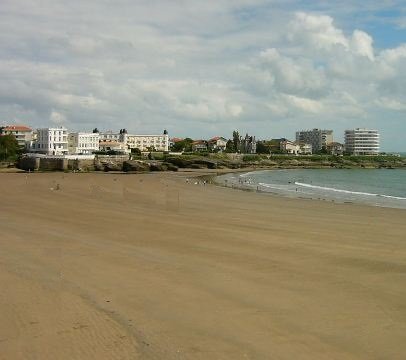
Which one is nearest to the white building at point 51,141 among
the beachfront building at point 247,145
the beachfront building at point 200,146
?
the beachfront building at point 200,146

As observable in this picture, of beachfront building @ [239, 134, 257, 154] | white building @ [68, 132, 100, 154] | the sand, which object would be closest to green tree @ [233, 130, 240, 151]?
beachfront building @ [239, 134, 257, 154]

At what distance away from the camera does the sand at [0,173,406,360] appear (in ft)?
21.3

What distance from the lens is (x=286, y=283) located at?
383 inches

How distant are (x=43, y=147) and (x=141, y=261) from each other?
351ft

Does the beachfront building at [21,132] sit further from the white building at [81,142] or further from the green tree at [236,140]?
the green tree at [236,140]

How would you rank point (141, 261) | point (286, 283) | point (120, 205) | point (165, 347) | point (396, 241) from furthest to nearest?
point (120, 205) < point (396, 241) < point (141, 261) < point (286, 283) < point (165, 347)

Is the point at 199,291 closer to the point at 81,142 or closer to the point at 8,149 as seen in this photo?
the point at 8,149

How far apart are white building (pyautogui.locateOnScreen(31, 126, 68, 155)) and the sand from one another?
95.9m

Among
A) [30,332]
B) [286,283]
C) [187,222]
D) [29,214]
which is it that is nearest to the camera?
[30,332]

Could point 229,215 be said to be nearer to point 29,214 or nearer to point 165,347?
point 29,214

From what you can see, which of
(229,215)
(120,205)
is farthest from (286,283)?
(120,205)

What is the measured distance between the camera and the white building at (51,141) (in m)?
110

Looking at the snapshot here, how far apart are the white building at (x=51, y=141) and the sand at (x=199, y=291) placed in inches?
3776

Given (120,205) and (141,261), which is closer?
(141,261)
